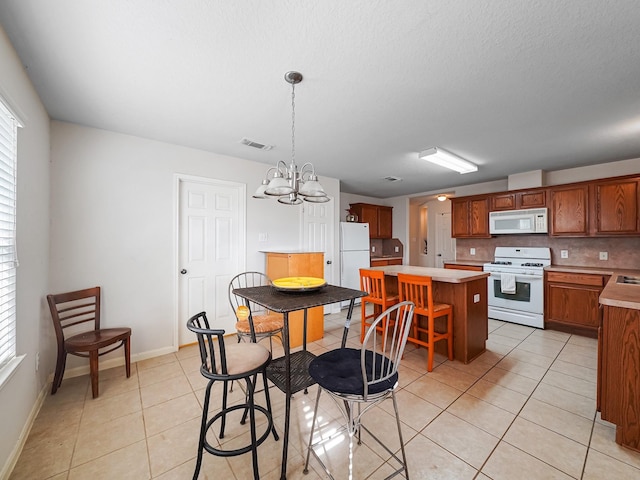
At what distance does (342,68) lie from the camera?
69.8 inches

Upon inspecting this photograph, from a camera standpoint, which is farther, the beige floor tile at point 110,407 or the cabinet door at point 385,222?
the cabinet door at point 385,222

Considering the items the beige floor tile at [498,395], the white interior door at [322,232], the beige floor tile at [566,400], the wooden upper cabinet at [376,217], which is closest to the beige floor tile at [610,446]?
the beige floor tile at [566,400]

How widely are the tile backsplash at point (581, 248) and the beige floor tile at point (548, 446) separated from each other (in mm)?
3471

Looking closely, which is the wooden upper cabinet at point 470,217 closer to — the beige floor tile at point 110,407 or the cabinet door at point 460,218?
the cabinet door at point 460,218

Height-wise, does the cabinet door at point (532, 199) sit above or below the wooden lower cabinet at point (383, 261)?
above

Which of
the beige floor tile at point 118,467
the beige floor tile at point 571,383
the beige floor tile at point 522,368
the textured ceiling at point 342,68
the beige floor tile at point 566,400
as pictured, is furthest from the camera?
the beige floor tile at point 522,368

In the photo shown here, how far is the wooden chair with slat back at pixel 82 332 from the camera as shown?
7.26ft

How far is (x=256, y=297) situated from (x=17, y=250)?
1616 mm

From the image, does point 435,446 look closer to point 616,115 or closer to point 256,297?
point 256,297

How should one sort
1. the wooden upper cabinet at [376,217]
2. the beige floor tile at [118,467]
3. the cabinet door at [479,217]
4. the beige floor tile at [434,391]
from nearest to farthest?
the beige floor tile at [118,467]
the beige floor tile at [434,391]
the cabinet door at [479,217]
the wooden upper cabinet at [376,217]

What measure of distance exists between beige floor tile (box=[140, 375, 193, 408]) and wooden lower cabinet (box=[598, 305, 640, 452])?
3.10 metres

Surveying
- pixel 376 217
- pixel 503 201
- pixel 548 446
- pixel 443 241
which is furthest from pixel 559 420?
pixel 443 241

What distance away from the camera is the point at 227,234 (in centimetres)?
362

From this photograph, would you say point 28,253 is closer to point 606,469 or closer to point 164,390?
point 164,390
